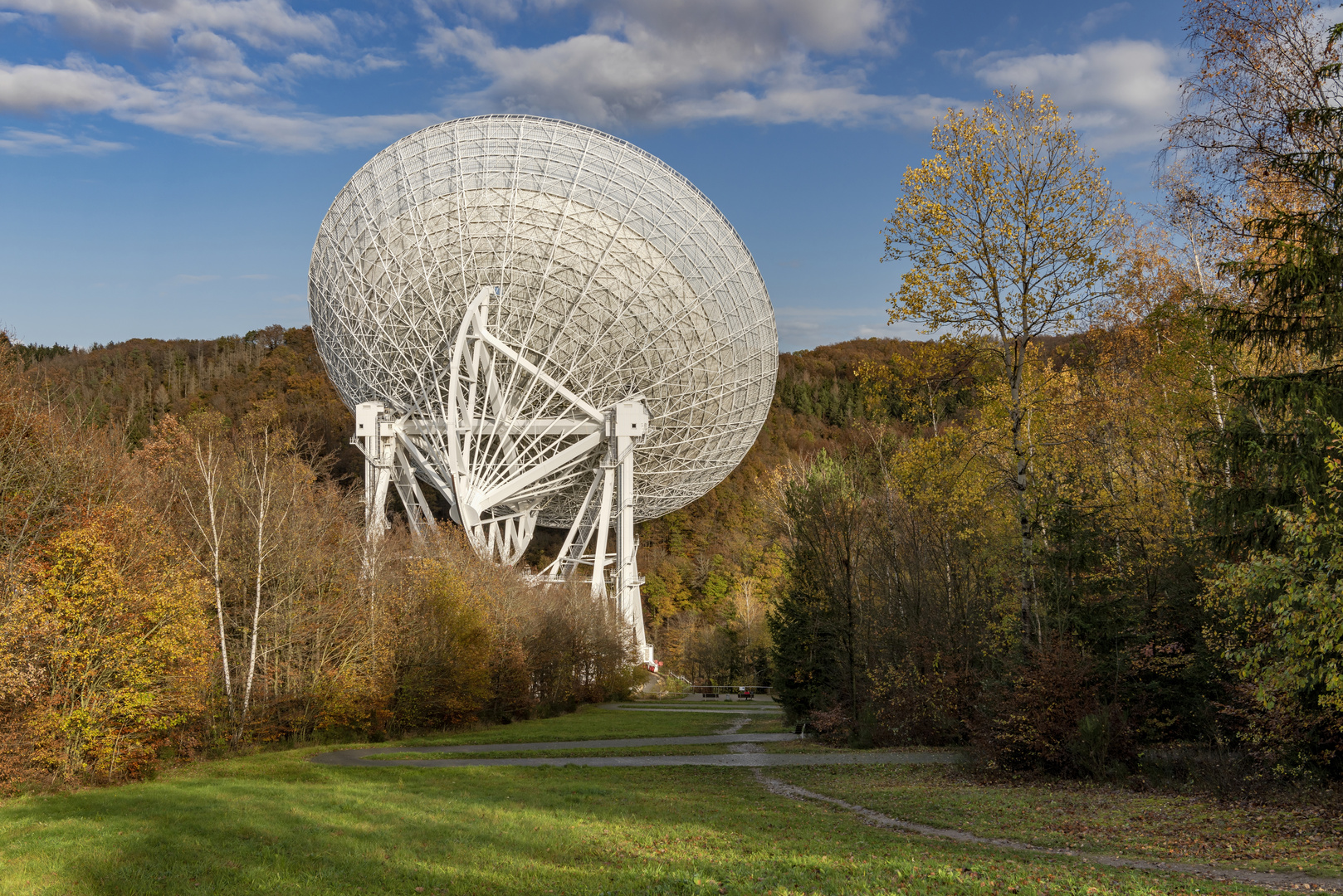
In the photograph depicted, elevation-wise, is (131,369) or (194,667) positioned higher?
(131,369)

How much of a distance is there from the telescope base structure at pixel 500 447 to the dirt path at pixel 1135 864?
25171 mm

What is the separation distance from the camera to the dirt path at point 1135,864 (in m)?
8.21

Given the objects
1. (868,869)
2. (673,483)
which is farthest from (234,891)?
(673,483)

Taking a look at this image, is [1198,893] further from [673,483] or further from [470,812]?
[673,483]

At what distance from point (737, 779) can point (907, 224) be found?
11.6 meters

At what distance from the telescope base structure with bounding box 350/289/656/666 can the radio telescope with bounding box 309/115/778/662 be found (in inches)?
4.2

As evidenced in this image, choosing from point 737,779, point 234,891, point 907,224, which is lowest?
point 737,779

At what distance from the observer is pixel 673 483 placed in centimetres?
4525

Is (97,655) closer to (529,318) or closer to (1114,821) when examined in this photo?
(1114,821)

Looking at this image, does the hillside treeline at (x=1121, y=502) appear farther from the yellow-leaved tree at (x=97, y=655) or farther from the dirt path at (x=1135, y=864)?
the yellow-leaved tree at (x=97, y=655)

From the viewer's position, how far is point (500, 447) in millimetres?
37312

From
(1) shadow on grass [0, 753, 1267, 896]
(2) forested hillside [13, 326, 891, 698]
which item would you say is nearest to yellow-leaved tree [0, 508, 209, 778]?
(1) shadow on grass [0, 753, 1267, 896]

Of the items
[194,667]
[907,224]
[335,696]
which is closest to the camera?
[907,224]

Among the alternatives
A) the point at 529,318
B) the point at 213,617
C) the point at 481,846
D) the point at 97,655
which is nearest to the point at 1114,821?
the point at 481,846
